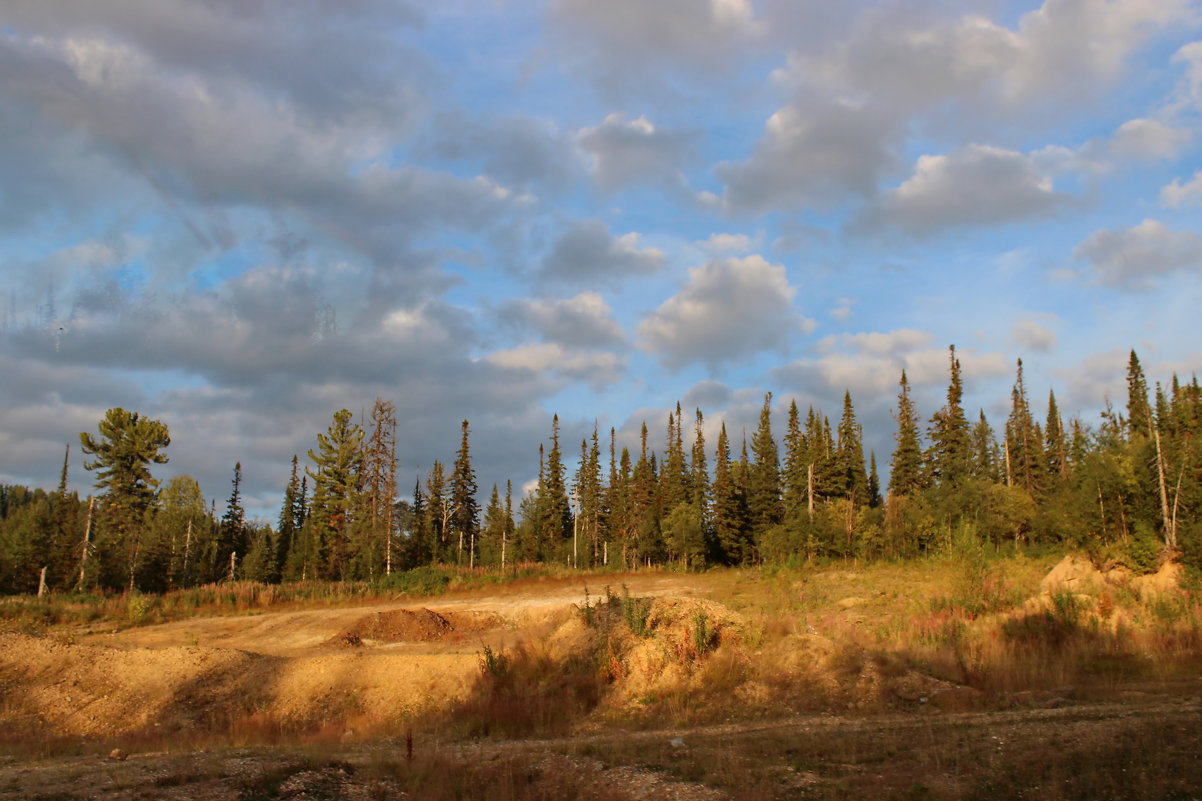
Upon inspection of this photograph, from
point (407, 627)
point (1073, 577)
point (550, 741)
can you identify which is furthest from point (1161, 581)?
point (407, 627)

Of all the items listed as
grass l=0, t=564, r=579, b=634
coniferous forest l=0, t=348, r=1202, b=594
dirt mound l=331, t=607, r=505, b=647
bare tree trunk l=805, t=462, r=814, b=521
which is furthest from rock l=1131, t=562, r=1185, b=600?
grass l=0, t=564, r=579, b=634

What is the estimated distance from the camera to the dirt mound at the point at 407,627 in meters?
29.8

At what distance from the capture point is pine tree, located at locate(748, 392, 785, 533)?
2699 inches

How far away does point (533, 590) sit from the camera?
4575 centimetres

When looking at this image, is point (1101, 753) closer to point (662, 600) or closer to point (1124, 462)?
point (662, 600)

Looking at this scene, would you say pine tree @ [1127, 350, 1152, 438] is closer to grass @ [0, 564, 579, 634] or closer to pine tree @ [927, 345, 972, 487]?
pine tree @ [927, 345, 972, 487]

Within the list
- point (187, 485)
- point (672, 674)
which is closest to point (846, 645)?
point (672, 674)

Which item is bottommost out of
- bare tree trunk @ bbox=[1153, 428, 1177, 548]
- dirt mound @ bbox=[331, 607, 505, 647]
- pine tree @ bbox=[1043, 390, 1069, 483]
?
dirt mound @ bbox=[331, 607, 505, 647]

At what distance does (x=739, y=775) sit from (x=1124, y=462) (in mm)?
33795

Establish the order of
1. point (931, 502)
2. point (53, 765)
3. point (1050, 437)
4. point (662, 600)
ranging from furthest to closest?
point (1050, 437)
point (931, 502)
point (662, 600)
point (53, 765)

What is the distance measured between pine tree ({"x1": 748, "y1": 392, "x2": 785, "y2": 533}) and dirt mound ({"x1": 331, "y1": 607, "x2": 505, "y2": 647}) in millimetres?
37878

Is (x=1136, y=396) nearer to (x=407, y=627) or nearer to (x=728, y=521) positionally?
(x=728, y=521)

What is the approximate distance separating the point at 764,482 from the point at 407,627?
46.8 m

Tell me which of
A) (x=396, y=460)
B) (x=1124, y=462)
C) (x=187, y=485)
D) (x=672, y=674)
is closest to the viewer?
(x=672, y=674)
